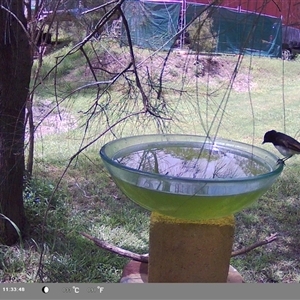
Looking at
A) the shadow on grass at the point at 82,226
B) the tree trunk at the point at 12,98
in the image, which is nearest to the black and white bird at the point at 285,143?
the shadow on grass at the point at 82,226

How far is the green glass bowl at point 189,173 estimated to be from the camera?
0.95m

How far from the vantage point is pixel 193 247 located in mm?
1138

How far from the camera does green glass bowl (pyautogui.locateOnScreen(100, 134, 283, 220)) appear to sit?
3.11 feet

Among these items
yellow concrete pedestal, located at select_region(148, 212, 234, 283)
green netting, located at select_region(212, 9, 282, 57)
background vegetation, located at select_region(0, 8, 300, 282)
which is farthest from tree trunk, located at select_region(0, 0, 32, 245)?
green netting, located at select_region(212, 9, 282, 57)

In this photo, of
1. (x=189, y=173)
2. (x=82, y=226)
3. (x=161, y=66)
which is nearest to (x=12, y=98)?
(x=161, y=66)

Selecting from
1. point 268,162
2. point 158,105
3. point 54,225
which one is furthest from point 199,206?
point 54,225

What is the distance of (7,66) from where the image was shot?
1629 mm

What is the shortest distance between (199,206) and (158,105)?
1.97ft

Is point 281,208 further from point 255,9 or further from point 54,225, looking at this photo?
point 255,9

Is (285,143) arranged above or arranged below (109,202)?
above

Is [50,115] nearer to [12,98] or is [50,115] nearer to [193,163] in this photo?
[12,98]

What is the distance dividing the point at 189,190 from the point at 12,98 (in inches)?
37.0

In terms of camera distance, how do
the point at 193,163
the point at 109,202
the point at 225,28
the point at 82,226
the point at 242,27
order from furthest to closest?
the point at 109,202 < the point at 82,226 < the point at 193,163 < the point at 225,28 < the point at 242,27

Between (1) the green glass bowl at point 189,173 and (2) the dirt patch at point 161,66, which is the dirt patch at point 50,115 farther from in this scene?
(1) the green glass bowl at point 189,173
